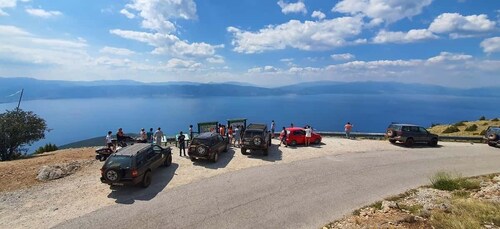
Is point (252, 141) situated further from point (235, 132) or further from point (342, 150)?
point (342, 150)

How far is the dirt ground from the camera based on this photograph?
→ 11.6 meters

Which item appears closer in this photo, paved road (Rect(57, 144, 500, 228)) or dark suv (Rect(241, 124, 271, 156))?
paved road (Rect(57, 144, 500, 228))

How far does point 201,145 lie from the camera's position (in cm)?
1762

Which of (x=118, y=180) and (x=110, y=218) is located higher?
(x=118, y=180)

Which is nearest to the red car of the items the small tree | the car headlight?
the car headlight

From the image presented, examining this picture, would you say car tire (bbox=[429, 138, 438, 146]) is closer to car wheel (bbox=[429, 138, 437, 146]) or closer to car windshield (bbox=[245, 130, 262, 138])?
car wheel (bbox=[429, 138, 437, 146])

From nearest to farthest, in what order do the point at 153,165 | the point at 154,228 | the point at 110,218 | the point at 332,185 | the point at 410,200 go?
the point at 154,228 → the point at 110,218 → the point at 410,200 → the point at 332,185 → the point at 153,165

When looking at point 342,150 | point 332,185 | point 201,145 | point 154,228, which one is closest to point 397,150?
point 342,150

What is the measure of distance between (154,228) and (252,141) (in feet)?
33.7

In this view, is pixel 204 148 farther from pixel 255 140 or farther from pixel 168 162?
pixel 255 140

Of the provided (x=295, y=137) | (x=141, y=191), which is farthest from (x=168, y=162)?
(x=295, y=137)

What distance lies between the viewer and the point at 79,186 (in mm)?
14336

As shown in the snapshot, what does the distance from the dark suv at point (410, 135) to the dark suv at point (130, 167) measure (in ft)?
63.2

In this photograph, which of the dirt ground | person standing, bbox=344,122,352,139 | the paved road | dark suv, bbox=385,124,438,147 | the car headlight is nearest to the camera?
the paved road
